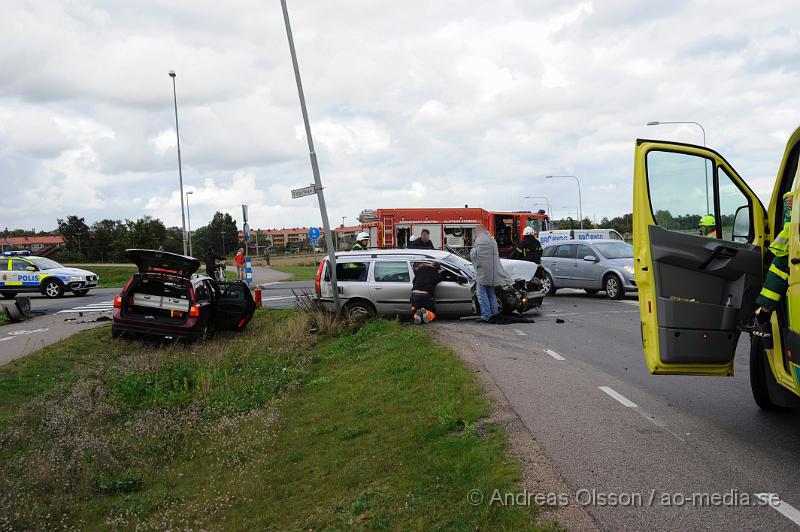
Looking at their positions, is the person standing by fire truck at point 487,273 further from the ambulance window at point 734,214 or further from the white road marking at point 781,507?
the white road marking at point 781,507

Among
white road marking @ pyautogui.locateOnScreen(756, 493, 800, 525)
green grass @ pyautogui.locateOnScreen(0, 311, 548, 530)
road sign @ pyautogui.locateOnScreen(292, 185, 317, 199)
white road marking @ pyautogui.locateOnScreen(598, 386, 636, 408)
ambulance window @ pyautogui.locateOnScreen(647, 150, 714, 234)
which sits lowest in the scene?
green grass @ pyautogui.locateOnScreen(0, 311, 548, 530)

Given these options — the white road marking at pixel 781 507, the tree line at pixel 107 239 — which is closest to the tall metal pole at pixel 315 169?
the white road marking at pixel 781 507

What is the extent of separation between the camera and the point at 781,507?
415 cm

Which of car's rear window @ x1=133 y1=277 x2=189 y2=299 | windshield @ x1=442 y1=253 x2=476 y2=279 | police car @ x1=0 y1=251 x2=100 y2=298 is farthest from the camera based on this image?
police car @ x1=0 y1=251 x2=100 y2=298

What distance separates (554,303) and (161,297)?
30.3 ft

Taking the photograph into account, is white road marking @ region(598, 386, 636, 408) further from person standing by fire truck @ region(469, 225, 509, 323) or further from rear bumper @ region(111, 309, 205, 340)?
rear bumper @ region(111, 309, 205, 340)

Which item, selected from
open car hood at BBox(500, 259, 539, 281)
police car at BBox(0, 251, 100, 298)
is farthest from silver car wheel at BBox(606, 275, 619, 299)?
police car at BBox(0, 251, 100, 298)

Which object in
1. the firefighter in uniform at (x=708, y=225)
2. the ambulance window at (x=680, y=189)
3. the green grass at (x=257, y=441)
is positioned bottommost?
the green grass at (x=257, y=441)

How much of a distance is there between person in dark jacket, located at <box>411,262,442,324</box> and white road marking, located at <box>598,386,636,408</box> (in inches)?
262

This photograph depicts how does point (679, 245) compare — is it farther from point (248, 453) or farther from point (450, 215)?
point (450, 215)

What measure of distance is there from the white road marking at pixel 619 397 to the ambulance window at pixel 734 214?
73.6 inches

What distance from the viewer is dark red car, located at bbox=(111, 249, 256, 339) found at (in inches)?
557

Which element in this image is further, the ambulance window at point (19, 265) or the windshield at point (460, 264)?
the ambulance window at point (19, 265)

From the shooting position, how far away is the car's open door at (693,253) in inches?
214
